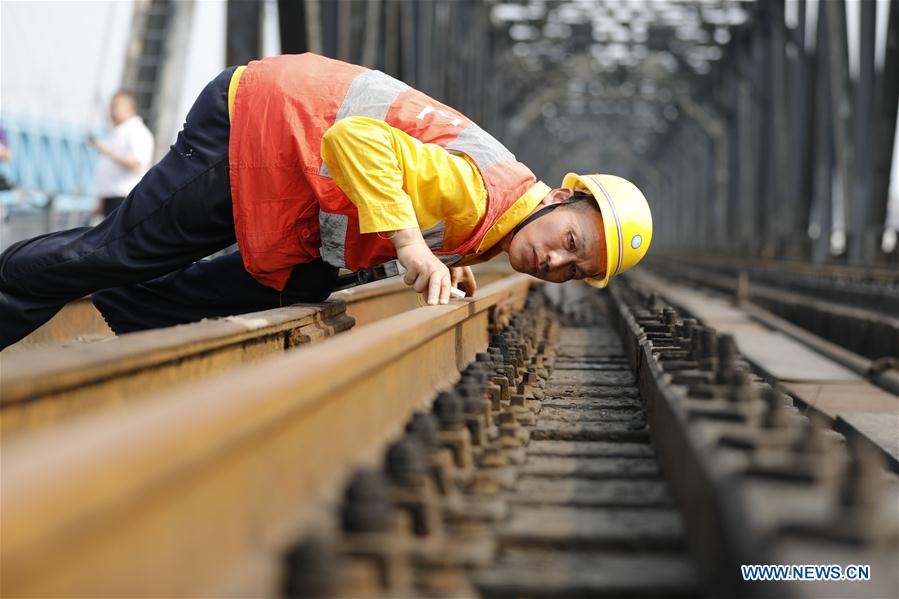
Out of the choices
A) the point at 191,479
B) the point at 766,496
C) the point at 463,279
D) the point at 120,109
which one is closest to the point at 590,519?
the point at 766,496

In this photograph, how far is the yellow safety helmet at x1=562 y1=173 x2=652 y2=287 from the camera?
4.32m

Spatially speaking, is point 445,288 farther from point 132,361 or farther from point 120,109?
point 120,109

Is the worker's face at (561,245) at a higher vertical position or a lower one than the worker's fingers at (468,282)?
higher

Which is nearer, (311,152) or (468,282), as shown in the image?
(311,152)

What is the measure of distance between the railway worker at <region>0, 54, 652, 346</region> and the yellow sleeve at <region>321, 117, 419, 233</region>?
44 millimetres

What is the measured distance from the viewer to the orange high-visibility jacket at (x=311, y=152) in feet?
13.8

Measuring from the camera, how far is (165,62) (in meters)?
14.0

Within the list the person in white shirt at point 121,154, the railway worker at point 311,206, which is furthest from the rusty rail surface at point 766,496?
the person in white shirt at point 121,154

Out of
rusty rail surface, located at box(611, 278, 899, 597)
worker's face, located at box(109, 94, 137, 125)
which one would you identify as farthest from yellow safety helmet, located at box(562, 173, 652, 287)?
worker's face, located at box(109, 94, 137, 125)

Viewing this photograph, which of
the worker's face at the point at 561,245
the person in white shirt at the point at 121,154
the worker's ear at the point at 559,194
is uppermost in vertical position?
the person in white shirt at the point at 121,154

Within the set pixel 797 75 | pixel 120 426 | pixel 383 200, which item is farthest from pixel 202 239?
pixel 797 75

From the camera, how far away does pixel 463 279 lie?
5.36m

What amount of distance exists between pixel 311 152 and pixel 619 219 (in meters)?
1.20

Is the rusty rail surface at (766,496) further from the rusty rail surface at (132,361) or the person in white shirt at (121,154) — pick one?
the person in white shirt at (121,154)
